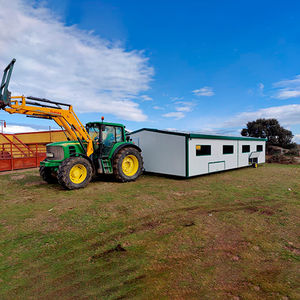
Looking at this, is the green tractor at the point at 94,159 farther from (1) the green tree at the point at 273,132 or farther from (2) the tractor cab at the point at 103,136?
(1) the green tree at the point at 273,132

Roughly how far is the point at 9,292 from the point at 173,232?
9.17 feet

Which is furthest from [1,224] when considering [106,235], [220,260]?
[220,260]

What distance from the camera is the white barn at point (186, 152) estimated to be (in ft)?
33.2

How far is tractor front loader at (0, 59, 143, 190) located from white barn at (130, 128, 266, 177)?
153 cm

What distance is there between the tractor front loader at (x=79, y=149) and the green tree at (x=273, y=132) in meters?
23.4

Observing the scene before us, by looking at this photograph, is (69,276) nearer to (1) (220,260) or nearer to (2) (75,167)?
(1) (220,260)

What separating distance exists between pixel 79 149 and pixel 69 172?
5.03ft

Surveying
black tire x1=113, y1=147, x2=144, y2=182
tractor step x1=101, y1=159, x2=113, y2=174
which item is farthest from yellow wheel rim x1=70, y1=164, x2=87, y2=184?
black tire x1=113, y1=147, x2=144, y2=182

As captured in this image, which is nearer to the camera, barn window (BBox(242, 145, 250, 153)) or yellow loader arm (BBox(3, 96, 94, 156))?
yellow loader arm (BBox(3, 96, 94, 156))

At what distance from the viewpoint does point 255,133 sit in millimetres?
27406

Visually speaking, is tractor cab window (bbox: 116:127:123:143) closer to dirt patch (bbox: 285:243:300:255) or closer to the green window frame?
dirt patch (bbox: 285:243:300:255)

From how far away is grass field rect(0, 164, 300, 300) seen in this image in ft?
8.45

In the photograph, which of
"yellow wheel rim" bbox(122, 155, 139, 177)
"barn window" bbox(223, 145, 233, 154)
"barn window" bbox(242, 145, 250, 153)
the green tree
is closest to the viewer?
"yellow wheel rim" bbox(122, 155, 139, 177)

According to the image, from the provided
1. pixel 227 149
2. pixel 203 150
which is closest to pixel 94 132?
pixel 203 150
